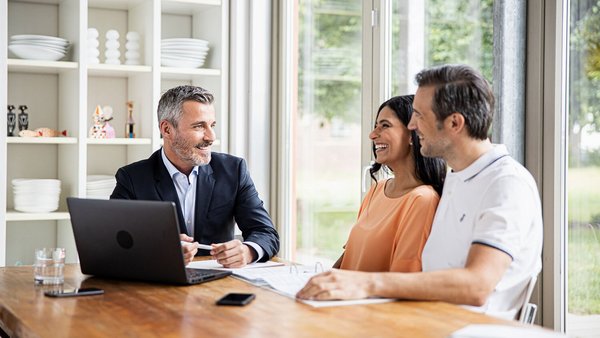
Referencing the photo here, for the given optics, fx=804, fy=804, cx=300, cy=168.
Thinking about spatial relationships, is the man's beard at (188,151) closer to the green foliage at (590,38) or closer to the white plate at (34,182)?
the white plate at (34,182)

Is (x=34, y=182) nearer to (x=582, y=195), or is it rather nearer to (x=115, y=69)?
(x=115, y=69)

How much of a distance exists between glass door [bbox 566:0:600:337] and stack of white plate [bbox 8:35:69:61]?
2.41m

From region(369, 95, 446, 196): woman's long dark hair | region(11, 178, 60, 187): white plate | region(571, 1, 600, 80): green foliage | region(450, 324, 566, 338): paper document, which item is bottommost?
region(450, 324, 566, 338): paper document

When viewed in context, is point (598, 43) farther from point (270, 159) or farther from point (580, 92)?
point (270, 159)

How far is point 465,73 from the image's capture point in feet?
6.98

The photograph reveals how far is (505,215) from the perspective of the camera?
192 centimetres

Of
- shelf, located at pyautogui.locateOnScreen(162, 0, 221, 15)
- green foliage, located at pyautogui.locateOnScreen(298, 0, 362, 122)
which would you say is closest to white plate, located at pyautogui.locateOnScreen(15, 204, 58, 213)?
shelf, located at pyautogui.locateOnScreen(162, 0, 221, 15)

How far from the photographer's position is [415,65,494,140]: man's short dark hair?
2.12 meters

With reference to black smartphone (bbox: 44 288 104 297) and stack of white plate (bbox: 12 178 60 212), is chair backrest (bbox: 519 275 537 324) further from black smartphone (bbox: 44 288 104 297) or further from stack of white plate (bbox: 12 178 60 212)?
stack of white plate (bbox: 12 178 60 212)

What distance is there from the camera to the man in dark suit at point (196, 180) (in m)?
2.96

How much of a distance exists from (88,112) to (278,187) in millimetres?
1064

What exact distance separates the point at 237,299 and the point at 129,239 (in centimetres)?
42

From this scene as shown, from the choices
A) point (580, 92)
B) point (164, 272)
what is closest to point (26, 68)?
point (164, 272)

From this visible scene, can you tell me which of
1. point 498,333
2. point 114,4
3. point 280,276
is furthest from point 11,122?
point 498,333
